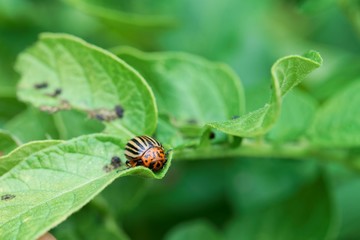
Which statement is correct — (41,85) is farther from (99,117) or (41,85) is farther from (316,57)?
(316,57)

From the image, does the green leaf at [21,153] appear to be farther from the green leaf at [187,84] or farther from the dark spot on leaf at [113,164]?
the green leaf at [187,84]

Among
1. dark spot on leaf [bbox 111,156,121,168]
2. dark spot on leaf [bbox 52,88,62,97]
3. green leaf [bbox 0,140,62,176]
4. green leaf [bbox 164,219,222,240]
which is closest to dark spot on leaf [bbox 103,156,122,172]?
dark spot on leaf [bbox 111,156,121,168]

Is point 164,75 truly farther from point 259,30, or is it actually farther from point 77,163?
point 259,30

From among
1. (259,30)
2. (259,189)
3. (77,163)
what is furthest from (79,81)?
(259,30)

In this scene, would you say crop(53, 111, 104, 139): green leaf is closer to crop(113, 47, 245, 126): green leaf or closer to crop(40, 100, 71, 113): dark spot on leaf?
crop(40, 100, 71, 113): dark spot on leaf

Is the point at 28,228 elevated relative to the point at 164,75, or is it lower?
lower

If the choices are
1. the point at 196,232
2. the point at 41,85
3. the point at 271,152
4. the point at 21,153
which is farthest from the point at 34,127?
the point at 196,232
